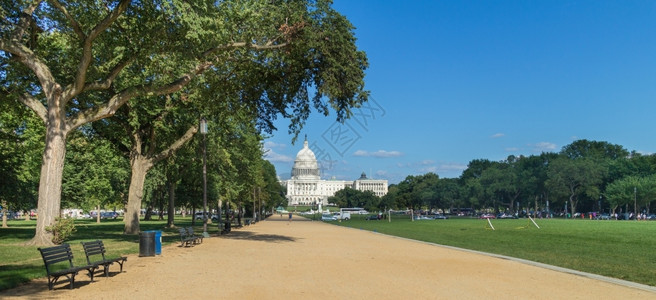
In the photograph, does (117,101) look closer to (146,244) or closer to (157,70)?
(157,70)

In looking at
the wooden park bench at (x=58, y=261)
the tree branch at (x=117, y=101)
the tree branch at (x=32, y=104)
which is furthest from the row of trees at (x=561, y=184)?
the wooden park bench at (x=58, y=261)

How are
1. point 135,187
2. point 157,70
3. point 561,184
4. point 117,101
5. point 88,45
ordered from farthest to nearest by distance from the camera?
point 561,184, point 135,187, point 157,70, point 117,101, point 88,45

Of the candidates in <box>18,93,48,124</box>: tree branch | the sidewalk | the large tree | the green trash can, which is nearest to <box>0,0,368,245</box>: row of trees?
<box>18,93,48,124</box>: tree branch

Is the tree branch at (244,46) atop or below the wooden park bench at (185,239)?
atop

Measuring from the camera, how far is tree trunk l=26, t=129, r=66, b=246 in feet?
67.8

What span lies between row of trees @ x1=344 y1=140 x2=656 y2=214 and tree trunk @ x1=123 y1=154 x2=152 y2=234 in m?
92.2

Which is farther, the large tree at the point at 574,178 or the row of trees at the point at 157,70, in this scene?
the large tree at the point at 574,178

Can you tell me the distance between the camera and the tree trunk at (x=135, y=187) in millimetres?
30844

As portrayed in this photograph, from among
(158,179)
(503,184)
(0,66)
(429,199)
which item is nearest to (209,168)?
(158,179)

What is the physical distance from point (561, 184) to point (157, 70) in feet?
329

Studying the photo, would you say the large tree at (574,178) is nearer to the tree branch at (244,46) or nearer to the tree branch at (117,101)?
the tree branch at (244,46)

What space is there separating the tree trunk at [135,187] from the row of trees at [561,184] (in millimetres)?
92189

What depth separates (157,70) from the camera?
80.3 feet

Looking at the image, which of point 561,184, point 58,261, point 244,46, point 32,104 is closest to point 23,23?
point 32,104
